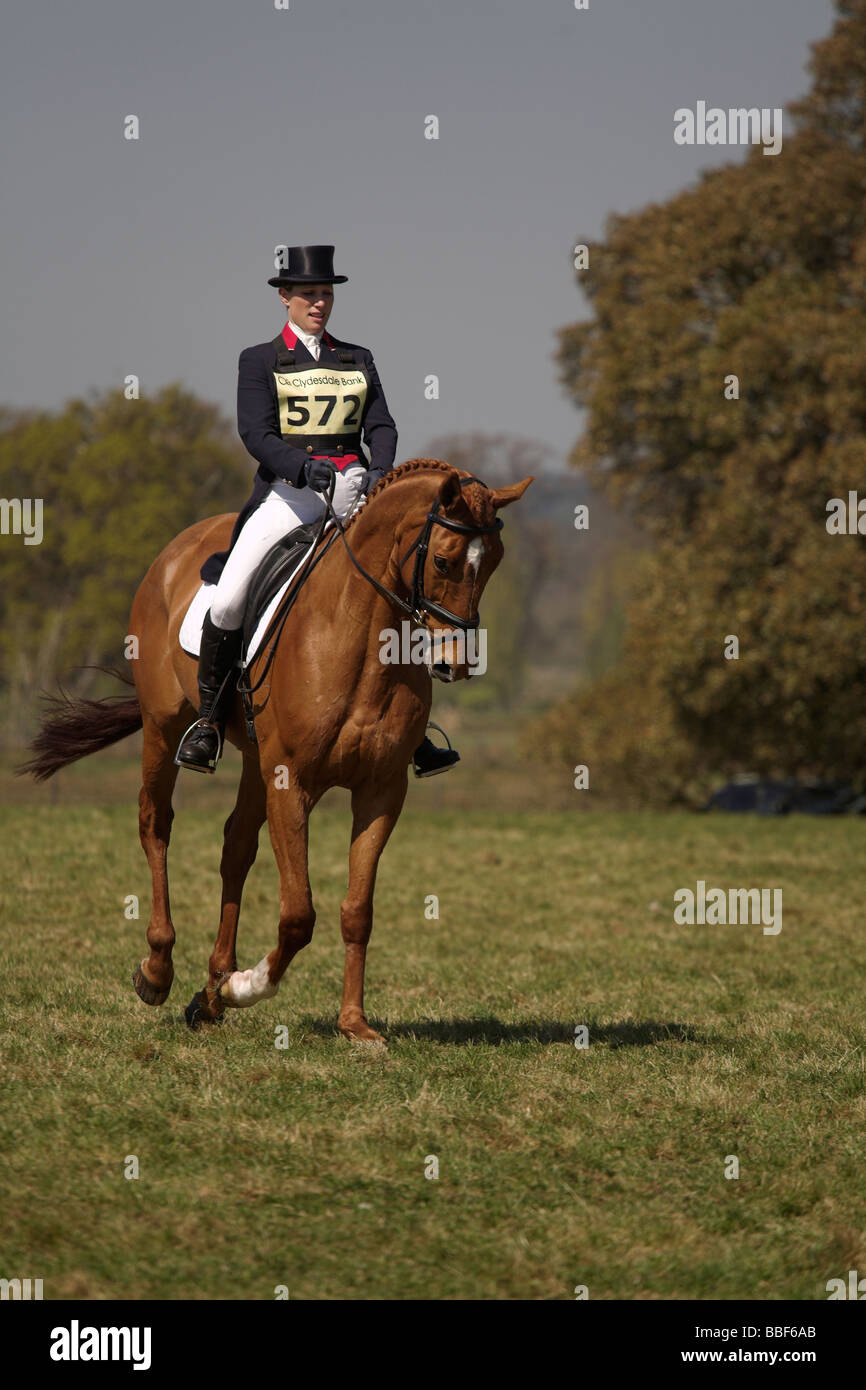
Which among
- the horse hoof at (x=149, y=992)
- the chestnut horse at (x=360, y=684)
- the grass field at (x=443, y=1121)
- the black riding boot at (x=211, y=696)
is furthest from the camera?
the horse hoof at (x=149, y=992)

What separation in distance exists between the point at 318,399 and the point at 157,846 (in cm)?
295

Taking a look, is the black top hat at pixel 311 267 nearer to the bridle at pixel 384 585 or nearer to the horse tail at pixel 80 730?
the bridle at pixel 384 585

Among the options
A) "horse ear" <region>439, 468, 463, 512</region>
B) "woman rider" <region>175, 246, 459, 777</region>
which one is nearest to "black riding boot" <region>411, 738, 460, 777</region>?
"woman rider" <region>175, 246, 459, 777</region>

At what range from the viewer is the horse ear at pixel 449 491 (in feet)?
21.6

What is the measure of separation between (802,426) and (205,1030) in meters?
19.7

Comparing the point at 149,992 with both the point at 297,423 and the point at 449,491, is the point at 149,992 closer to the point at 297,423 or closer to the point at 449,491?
the point at 297,423

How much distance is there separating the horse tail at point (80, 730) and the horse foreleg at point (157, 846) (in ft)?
1.65

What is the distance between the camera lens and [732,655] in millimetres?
22875

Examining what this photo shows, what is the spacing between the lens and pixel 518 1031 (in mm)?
8516

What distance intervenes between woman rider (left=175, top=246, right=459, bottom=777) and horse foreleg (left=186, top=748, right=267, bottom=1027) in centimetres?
57

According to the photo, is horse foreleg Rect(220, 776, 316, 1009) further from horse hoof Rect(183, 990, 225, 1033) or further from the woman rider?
the woman rider

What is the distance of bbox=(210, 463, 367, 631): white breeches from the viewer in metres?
7.82

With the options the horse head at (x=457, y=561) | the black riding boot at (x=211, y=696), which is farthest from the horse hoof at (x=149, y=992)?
the horse head at (x=457, y=561)
